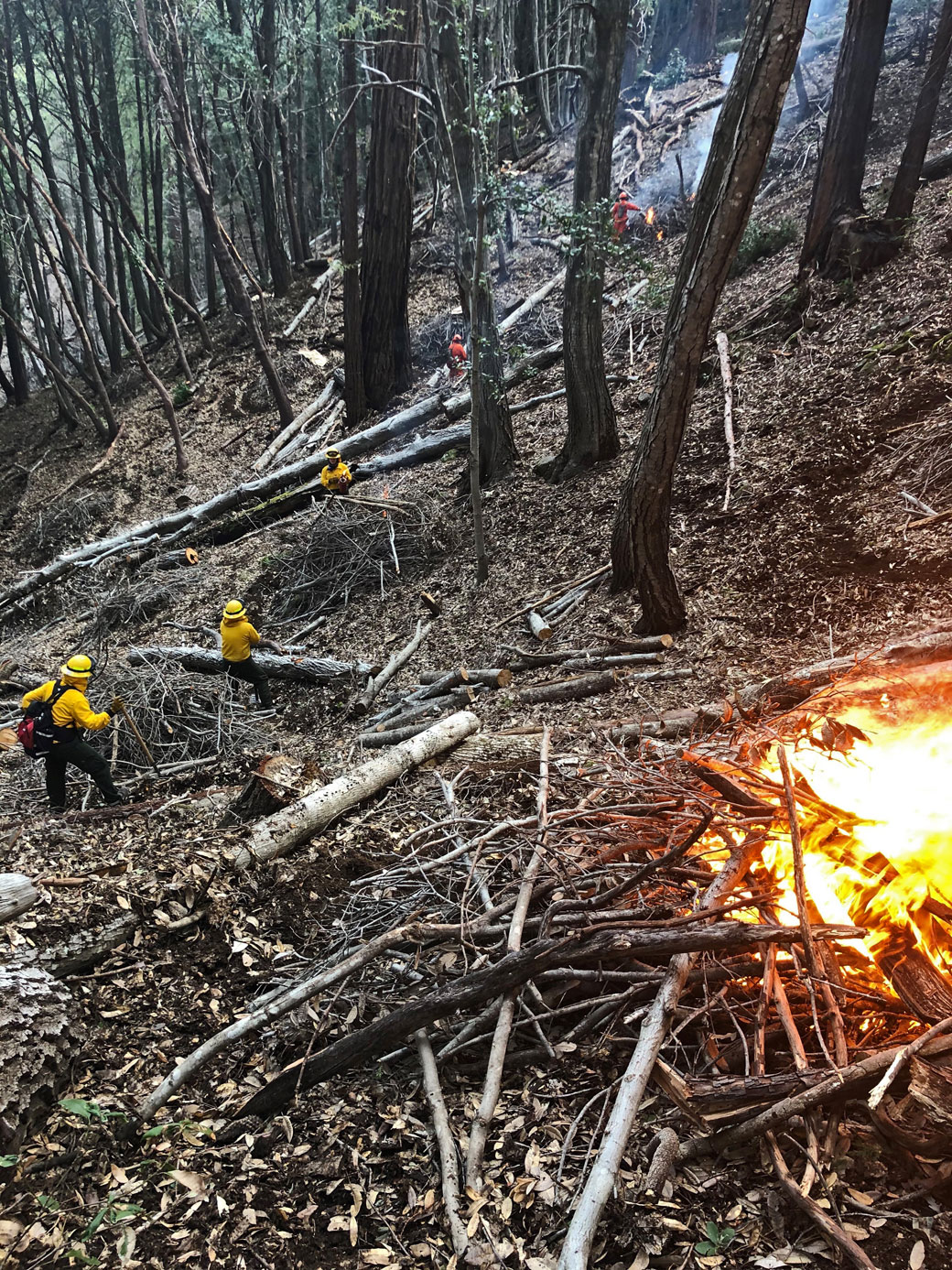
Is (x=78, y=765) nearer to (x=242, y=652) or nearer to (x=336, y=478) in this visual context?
(x=242, y=652)

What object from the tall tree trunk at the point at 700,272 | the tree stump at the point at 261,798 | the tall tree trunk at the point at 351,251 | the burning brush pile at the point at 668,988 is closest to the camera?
the burning brush pile at the point at 668,988

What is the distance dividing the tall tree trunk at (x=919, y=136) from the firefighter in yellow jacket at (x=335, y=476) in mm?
7665

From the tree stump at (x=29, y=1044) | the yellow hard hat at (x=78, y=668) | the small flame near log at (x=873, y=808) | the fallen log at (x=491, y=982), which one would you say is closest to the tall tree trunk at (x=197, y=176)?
the yellow hard hat at (x=78, y=668)

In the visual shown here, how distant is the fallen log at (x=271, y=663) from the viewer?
801cm

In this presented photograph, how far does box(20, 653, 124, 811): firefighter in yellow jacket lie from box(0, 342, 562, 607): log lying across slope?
21.5 feet

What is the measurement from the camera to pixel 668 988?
9.11ft

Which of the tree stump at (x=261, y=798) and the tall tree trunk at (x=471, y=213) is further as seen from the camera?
the tall tree trunk at (x=471, y=213)

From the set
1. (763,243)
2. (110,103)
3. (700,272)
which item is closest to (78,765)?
(700,272)

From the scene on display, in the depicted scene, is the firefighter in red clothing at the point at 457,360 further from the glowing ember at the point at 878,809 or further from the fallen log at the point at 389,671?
the glowing ember at the point at 878,809

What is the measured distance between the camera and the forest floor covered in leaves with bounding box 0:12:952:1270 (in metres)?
2.47

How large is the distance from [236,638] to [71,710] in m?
1.67

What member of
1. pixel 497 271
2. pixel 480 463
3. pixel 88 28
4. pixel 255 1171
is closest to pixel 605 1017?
pixel 255 1171

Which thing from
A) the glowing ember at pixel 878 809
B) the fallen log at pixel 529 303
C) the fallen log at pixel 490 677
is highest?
the fallen log at pixel 529 303

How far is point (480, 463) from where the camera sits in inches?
393
